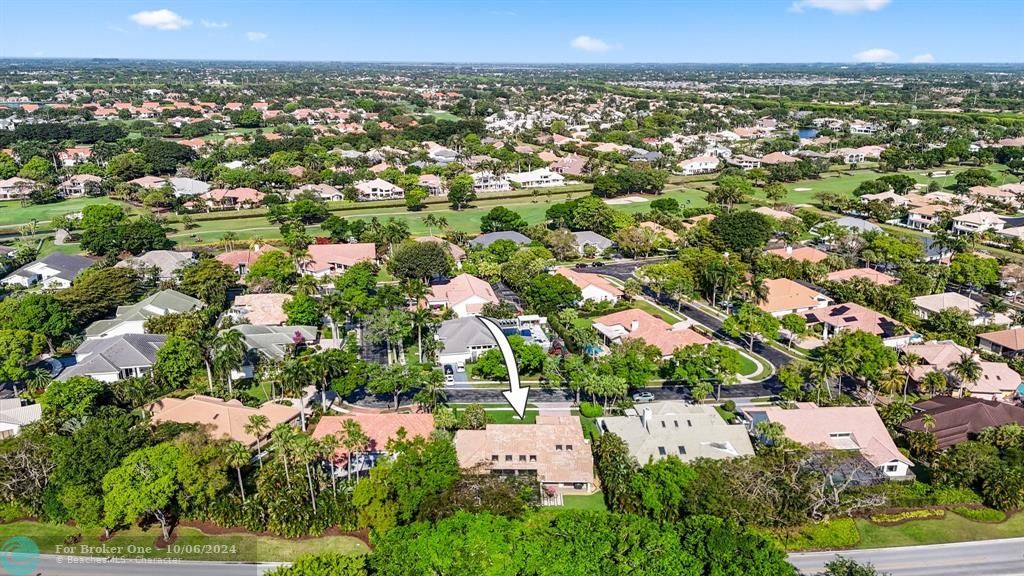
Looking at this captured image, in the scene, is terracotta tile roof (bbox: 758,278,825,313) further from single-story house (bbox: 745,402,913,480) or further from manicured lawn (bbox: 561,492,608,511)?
manicured lawn (bbox: 561,492,608,511)

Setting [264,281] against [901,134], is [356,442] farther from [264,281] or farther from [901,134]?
[901,134]

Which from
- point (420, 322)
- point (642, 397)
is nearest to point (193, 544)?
point (420, 322)

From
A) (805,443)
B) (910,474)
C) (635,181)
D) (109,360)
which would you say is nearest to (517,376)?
(805,443)

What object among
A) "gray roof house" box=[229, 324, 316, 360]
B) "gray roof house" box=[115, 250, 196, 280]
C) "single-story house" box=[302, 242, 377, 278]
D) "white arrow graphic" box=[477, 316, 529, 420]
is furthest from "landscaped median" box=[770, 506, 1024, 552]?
"gray roof house" box=[115, 250, 196, 280]

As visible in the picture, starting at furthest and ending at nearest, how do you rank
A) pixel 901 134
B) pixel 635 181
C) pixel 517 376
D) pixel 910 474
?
pixel 901 134
pixel 635 181
pixel 517 376
pixel 910 474

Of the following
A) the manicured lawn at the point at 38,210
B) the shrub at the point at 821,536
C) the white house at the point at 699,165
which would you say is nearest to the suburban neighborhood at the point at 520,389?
the shrub at the point at 821,536

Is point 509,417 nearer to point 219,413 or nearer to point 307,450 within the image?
point 307,450

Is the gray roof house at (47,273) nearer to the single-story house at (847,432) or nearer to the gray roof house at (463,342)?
the gray roof house at (463,342)
